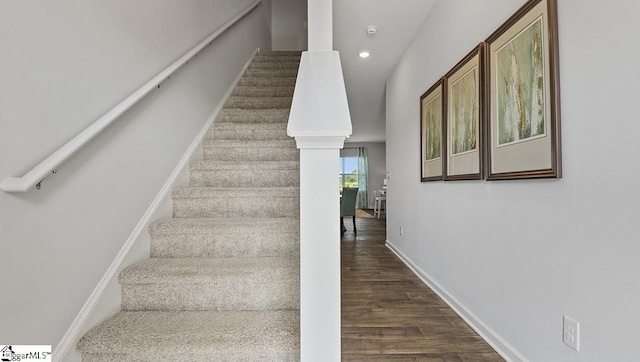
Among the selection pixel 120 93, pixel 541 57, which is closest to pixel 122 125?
pixel 120 93

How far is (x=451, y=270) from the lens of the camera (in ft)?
7.31

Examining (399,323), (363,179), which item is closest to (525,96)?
(399,323)

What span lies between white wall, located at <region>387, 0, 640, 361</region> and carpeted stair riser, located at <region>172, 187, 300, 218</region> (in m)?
1.23

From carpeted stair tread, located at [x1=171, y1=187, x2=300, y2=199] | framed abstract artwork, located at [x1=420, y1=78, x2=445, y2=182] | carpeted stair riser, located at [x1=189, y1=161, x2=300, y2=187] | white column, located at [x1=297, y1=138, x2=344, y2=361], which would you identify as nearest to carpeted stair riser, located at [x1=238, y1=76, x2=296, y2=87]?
framed abstract artwork, located at [x1=420, y1=78, x2=445, y2=182]

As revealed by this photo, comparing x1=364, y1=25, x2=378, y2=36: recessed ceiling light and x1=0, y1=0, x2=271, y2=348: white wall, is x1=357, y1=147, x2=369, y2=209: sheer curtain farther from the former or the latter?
x1=0, y1=0, x2=271, y2=348: white wall

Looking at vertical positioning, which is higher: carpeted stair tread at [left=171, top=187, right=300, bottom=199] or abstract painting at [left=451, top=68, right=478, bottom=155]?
abstract painting at [left=451, top=68, right=478, bottom=155]

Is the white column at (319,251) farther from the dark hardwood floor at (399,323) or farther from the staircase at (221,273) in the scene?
the dark hardwood floor at (399,323)

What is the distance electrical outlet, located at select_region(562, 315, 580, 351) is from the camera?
45.8 inches

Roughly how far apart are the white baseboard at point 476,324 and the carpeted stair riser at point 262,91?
242 centimetres

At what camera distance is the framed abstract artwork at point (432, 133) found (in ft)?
8.12

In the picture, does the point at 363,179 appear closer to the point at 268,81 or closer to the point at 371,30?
the point at 268,81

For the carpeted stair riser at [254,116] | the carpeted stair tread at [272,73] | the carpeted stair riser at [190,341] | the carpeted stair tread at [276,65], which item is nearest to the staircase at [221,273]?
the carpeted stair riser at [190,341]

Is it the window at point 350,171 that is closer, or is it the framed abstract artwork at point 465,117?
the framed abstract artwork at point 465,117

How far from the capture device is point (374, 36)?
305 centimetres
